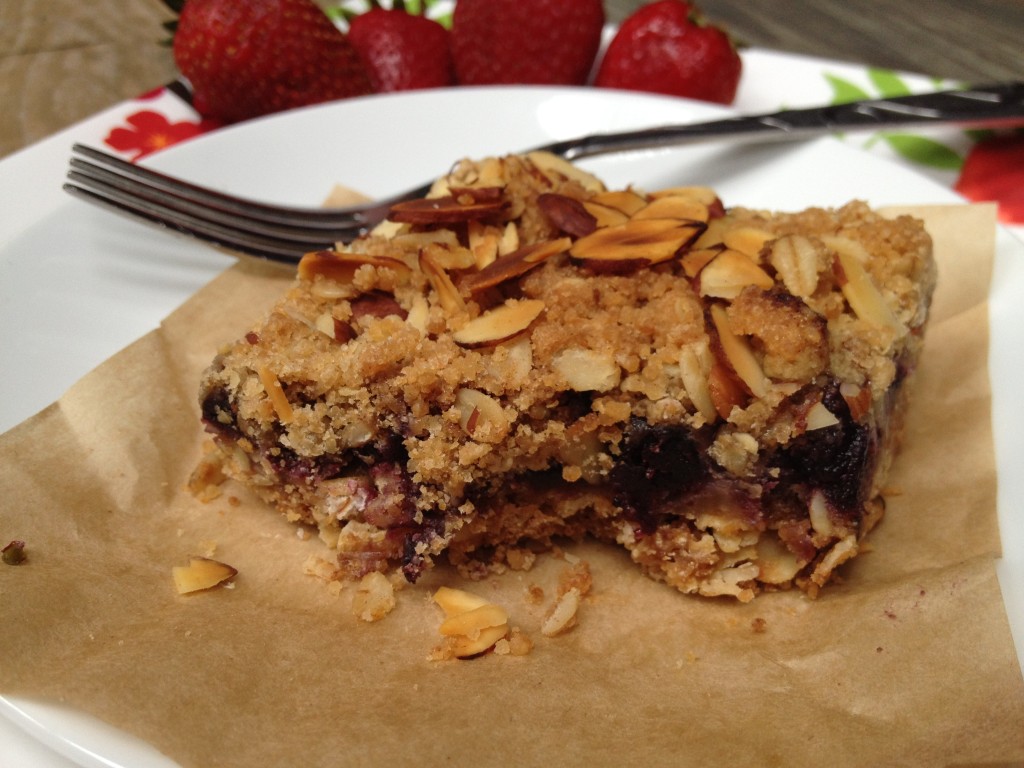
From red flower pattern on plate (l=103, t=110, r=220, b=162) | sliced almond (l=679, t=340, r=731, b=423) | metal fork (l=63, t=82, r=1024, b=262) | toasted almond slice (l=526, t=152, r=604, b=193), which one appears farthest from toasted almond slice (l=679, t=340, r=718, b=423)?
red flower pattern on plate (l=103, t=110, r=220, b=162)

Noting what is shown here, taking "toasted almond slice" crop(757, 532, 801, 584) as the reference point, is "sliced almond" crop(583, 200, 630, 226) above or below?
above

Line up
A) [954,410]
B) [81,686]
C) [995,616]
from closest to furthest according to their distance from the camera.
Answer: [81,686]
[995,616]
[954,410]

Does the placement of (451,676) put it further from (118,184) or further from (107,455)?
(118,184)

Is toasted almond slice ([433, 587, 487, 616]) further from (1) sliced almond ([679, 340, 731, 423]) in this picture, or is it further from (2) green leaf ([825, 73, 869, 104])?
(2) green leaf ([825, 73, 869, 104])

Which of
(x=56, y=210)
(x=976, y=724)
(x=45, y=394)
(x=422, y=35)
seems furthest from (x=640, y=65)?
(x=976, y=724)

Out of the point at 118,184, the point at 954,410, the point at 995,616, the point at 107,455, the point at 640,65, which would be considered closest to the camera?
the point at 995,616

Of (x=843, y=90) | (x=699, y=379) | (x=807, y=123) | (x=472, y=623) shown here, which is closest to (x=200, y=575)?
(x=472, y=623)
